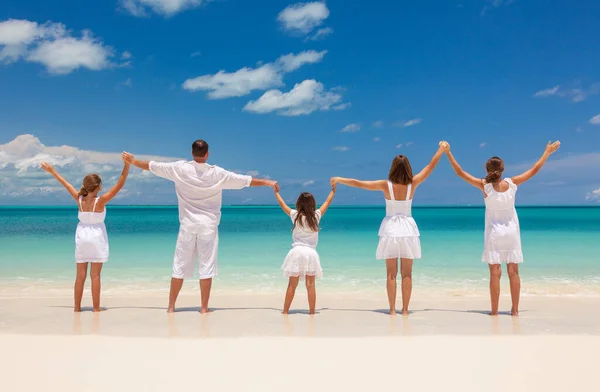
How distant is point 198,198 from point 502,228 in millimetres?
4007

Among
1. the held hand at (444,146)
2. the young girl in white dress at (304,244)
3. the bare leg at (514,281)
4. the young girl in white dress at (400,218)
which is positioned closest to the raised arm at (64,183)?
the young girl in white dress at (304,244)

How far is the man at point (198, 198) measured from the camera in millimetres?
6328

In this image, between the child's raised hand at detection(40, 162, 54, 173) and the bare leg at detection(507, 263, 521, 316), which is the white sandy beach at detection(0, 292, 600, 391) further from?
the child's raised hand at detection(40, 162, 54, 173)

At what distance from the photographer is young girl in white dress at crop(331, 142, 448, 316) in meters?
6.30

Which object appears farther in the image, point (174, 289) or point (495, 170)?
point (174, 289)

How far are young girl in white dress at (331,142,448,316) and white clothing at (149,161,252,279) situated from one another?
1.86m

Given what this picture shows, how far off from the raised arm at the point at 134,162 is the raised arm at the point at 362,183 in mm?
2487

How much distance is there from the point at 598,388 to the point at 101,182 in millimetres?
6072

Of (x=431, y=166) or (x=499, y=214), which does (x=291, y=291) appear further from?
(x=499, y=214)

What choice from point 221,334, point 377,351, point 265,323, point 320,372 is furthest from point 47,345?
point 377,351

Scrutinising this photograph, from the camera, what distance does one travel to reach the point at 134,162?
6297 mm

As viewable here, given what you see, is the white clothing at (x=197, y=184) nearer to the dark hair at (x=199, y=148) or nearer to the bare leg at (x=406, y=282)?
the dark hair at (x=199, y=148)

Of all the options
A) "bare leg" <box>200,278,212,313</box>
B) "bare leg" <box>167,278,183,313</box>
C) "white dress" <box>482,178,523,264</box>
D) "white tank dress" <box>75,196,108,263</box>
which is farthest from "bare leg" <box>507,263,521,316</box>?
"white tank dress" <box>75,196,108,263</box>

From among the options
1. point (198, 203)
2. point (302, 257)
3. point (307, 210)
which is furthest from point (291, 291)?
point (198, 203)
